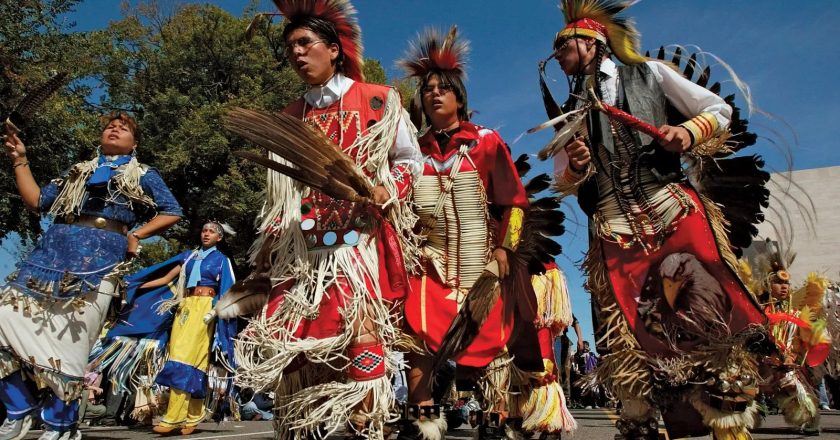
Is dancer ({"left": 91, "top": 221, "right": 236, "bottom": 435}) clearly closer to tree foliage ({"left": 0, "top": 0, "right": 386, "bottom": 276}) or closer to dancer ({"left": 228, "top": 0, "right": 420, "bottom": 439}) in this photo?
dancer ({"left": 228, "top": 0, "right": 420, "bottom": 439})

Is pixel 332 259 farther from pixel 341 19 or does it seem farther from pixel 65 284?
pixel 65 284

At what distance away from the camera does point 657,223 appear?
11.7ft

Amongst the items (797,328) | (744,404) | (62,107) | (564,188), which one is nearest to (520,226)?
(564,188)

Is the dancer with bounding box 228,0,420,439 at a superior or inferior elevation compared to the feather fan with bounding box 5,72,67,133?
inferior

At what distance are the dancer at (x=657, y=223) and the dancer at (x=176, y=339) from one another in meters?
4.48

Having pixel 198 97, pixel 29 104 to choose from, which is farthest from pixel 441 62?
pixel 198 97

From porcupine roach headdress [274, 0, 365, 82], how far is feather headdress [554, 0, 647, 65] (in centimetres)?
111

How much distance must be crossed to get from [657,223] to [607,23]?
3.85 feet

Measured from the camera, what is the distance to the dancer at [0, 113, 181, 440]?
4.43 m

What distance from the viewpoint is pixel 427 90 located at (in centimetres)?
449

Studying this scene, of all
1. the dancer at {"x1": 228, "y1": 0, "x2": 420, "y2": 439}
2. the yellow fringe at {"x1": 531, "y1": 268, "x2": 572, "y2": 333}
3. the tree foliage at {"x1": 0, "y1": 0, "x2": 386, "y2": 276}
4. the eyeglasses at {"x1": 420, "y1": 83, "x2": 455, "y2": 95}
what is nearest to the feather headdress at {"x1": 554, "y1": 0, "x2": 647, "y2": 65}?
the eyeglasses at {"x1": 420, "y1": 83, "x2": 455, "y2": 95}

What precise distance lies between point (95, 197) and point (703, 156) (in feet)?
12.6

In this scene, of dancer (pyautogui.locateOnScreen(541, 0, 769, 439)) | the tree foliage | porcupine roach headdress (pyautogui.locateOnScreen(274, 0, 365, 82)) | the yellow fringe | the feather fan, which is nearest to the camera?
dancer (pyautogui.locateOnScreen(541, 0, 769, 439))

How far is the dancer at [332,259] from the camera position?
10.1 feet
